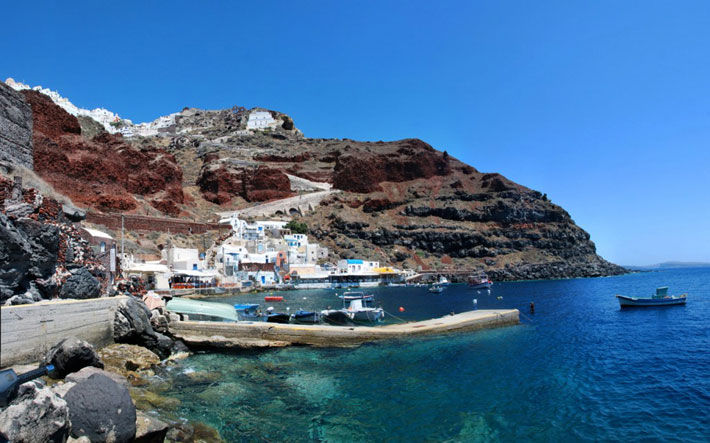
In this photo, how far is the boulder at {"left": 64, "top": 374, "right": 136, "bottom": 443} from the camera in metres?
6.10

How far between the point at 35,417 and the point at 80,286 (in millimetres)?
11641

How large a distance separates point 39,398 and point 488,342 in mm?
18543

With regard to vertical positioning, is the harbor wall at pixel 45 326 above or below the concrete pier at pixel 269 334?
above

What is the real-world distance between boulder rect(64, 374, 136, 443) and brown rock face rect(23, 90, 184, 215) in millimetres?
57531

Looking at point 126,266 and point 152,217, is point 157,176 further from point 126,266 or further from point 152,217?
point 126,266

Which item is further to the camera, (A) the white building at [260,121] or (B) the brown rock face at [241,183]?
(A) the white building at [260,121]

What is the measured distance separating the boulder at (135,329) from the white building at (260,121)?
462 feet

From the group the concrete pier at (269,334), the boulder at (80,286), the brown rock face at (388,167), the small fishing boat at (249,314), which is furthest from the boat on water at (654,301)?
the brown rock face at (388,167)

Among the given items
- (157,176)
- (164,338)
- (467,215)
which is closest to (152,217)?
(157,176)

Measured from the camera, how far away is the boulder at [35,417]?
192 inches

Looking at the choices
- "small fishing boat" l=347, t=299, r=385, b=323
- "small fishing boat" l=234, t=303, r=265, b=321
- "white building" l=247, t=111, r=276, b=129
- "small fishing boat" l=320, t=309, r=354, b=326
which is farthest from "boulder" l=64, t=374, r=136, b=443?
"white building" l=247, t=111, r=276, b=129

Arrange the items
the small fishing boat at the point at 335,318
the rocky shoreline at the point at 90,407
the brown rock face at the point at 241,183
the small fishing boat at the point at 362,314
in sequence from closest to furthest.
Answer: the rocky shoreline at the point at 90,407 < the small fishing boat at the point at 335,318 < the small fishing boat at the point at 362,314 < the brown rock face at the point at 241,183

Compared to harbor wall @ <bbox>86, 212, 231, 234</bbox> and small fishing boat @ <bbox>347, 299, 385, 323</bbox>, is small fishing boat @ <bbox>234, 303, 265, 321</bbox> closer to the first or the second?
small fishing boat @ <bbox>347, 299, 385, 323</bbox>

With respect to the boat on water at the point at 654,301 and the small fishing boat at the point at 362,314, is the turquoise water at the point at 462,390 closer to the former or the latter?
the small fishing boat at the point at 362,314
